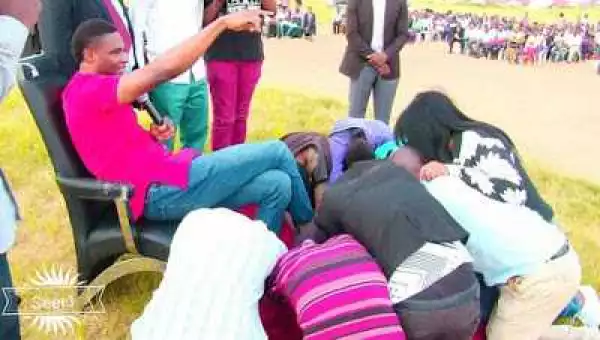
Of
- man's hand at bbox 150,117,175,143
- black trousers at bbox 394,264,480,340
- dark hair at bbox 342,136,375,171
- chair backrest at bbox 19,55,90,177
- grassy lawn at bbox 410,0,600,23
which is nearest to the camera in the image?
black trousers at bbox 394,264,480,340

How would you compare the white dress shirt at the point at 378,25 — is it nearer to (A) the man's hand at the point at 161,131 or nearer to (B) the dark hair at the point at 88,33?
(A) the man's hand at the point at 161,131

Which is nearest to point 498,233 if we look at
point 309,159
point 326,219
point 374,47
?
point 326,219

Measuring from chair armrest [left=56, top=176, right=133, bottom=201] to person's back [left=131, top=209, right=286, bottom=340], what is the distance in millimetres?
669

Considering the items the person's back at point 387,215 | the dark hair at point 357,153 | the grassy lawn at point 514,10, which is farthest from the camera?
the grassy lawn at point 514,10

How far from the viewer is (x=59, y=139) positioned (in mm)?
2857

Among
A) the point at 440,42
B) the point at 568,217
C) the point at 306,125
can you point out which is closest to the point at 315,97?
the point at 306,125

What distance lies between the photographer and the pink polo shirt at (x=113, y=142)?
8.67 feet

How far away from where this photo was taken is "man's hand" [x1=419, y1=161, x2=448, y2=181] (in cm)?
263

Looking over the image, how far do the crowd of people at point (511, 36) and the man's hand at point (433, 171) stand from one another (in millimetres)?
10555

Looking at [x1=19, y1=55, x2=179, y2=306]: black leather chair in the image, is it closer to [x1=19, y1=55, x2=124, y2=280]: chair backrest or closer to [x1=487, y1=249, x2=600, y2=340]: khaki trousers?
[x1=19, y1=55, x2=124, y2=280]: chair backrest

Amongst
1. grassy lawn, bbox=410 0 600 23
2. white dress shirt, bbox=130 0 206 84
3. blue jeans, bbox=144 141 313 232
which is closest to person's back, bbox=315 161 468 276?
blue jeans, bbox=144 141 313 232

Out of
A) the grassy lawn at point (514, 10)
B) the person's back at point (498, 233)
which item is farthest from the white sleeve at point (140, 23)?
the grassy lawn at point (514, 10)

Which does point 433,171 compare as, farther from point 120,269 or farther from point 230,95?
point 230,95

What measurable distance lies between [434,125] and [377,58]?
214 cm
